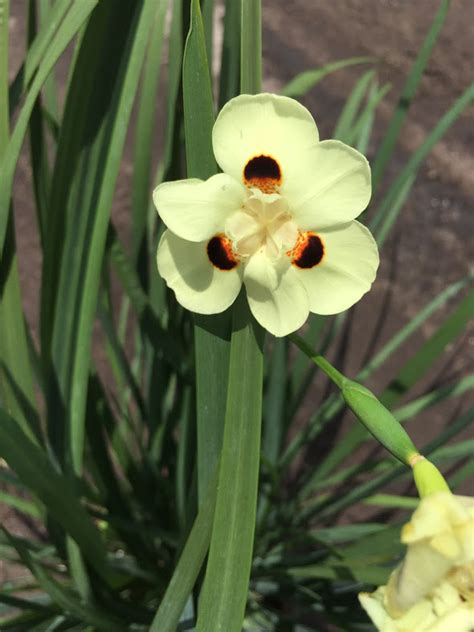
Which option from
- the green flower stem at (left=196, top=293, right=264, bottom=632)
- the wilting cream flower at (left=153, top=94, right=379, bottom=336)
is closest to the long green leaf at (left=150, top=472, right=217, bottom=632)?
the green flower stem at (left=196, top=293, right=264, bottom=632)

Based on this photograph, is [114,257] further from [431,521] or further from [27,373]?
[431,521]

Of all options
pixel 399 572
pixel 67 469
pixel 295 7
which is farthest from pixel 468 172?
pixel 399 572

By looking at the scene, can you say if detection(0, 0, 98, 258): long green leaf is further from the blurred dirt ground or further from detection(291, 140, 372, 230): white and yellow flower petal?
the blurred dirt ground

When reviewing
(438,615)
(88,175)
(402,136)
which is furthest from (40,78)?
(402,136)

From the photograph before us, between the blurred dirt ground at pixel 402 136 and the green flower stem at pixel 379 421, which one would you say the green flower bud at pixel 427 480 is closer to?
the green flower stem at pixel 379 421

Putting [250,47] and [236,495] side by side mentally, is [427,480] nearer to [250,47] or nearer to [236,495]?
[236,495]

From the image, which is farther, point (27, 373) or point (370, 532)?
point (370, 532)

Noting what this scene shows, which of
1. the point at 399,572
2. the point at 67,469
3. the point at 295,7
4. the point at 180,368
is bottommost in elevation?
the point at 399,572
